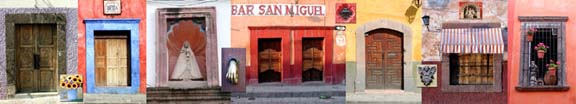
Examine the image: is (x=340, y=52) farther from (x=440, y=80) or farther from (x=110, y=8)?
(x=110, y=8)

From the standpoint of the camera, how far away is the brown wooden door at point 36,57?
12.6 metres

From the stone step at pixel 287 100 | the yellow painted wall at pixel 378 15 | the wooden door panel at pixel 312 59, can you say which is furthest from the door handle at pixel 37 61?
the yellow painted wall at pixel 378 15

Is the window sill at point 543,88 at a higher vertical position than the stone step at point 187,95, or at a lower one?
higher

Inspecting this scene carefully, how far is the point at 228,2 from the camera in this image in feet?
40.7

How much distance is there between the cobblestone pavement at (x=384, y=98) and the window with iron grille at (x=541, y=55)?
1828mm

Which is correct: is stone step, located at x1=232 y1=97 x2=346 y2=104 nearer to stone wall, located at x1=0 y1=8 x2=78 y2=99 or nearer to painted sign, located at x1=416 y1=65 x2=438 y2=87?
painted sign, located at x1=416 y1=65 x2=438 y2=87

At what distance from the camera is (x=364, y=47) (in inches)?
501

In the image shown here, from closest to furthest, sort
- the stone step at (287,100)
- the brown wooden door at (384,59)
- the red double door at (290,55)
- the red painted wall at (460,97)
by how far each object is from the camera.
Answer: the red double door at (290,55) → the stone step at (287,100) → the brown wooden door at (384,59) → the red painted wall at (460,97)

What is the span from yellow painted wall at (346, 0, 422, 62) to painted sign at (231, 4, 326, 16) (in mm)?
717

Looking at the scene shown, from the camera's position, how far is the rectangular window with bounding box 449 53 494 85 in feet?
42.0

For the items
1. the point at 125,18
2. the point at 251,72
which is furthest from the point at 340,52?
the point at 125,18

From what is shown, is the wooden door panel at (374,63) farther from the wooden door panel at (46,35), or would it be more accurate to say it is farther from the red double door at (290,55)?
the wooden door panel at (46,35)

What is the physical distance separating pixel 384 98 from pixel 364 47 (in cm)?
97

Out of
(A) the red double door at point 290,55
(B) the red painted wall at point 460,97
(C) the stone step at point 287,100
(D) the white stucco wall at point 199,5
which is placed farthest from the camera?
(B) the red painted wall at point 460,97
